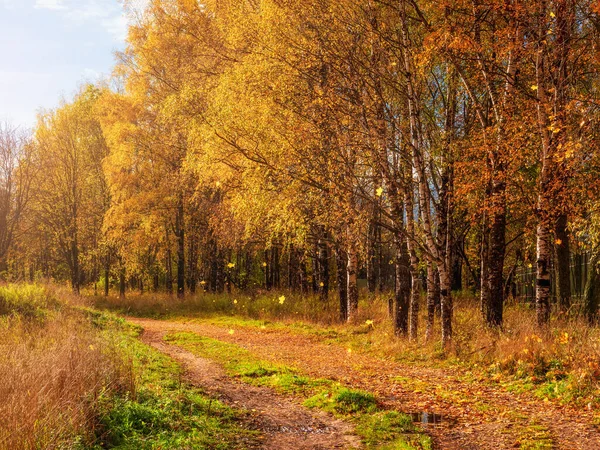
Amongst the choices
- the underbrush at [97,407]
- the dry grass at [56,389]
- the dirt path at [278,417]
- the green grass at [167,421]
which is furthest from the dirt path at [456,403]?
the dry grass at [56,389]

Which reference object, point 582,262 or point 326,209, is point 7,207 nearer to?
point 326,209

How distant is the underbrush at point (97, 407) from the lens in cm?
489

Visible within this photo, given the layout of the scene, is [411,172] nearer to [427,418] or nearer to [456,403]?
[456,403]

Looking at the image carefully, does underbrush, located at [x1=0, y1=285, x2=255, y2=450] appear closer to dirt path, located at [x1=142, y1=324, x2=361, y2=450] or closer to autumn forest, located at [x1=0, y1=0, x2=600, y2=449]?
autumn forest, located at [x1=0, y1=0, x2=600, y2=449]

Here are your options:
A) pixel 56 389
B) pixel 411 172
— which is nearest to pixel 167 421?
pixel 56 389

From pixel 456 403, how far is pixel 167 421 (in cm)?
431

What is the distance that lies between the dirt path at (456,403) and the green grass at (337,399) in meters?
0.37

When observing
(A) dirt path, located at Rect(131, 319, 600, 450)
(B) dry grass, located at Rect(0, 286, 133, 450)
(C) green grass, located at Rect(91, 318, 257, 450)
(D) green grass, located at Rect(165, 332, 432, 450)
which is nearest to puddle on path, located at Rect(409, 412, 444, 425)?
(A) dirt path, located at Rect(131, 319, 600, 450)

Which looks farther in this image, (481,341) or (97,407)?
(481,341)

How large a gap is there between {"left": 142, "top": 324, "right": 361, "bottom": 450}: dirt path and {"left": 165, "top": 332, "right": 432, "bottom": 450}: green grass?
0.20 meters

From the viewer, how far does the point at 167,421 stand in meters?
6.30

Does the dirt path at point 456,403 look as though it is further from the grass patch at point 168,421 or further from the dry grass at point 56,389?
the dry grass at point 56,389

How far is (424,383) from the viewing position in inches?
366

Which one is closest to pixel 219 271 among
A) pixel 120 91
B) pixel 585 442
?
pixel 120 91
